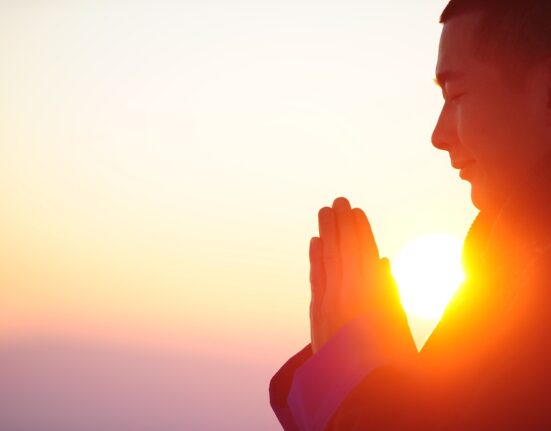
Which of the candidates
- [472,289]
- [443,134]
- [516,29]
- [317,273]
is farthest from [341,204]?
[516,29]

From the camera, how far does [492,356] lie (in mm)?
1691

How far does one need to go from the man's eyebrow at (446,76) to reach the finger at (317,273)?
62 centimetres

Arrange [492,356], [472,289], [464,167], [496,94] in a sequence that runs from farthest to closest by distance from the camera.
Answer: [464,167]
[496,94]
[472,289]
[492,356]

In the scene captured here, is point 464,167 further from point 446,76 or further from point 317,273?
point 317,273

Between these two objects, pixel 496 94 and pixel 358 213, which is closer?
pixel 496 94

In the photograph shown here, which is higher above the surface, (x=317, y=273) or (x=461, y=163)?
(x=461, y=163)

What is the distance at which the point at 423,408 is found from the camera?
173cm

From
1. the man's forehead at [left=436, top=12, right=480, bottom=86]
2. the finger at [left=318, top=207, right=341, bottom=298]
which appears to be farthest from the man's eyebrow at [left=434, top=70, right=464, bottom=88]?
the finger at [left=318, top=207, right=341, bottom=298]

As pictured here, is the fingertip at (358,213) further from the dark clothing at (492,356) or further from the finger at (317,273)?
the dark clothing at (492,356)

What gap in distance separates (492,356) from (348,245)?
0.60m

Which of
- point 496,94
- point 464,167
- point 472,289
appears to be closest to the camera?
point 472,289

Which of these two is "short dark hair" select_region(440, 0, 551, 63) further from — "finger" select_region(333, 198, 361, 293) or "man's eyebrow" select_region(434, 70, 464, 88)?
"finger" select_region(333, 198, 361, 293)

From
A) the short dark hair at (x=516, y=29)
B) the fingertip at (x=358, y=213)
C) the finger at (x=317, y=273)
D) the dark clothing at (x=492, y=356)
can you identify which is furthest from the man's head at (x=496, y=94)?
the finger at (x=317, y=273)

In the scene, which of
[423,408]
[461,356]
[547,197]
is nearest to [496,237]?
[547,197]
